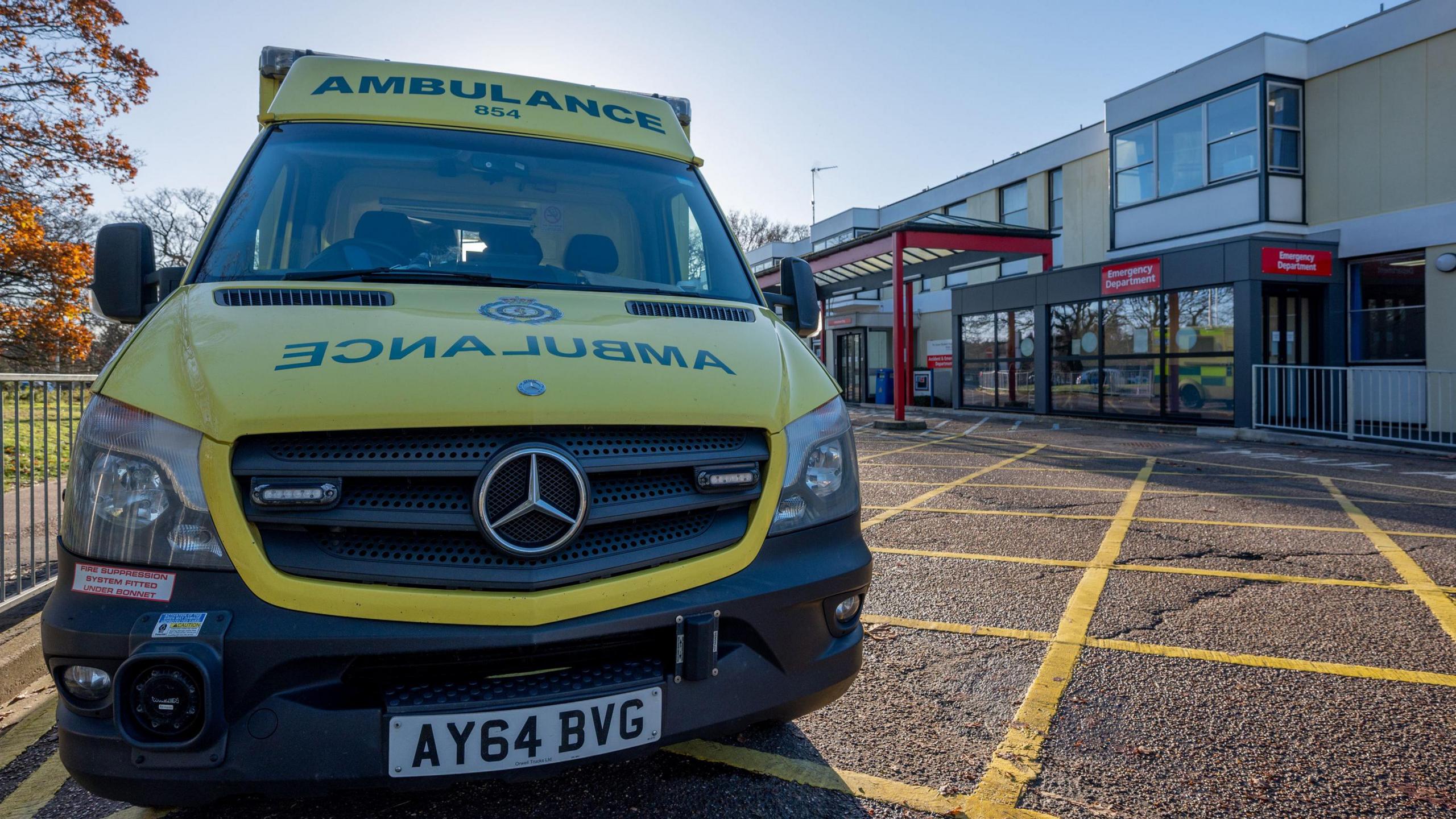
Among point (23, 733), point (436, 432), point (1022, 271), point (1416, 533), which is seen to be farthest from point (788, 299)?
point (1022, 271)

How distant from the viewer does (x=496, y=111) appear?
10.4ft

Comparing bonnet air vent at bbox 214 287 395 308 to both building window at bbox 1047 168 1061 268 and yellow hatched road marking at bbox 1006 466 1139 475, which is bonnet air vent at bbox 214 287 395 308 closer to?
yellow hatched road marking at bbox 1006 466 1139 475

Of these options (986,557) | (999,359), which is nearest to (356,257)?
(986,557)

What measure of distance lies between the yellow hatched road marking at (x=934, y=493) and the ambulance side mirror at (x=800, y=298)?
1906mm

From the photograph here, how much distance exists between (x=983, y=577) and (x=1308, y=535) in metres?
2.94

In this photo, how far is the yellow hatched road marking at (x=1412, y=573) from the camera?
13.0ft

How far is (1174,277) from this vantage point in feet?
48.2

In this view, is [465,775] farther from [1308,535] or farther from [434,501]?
[1308,535]

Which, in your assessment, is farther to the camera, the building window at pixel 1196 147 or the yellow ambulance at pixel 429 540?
the building window at pixel 1196 147

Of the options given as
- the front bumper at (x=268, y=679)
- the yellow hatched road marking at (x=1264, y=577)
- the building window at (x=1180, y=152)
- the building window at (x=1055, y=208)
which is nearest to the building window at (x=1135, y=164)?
the building window at (x=1180, y=152)

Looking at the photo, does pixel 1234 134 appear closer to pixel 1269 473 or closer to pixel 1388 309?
pixel 1388 309

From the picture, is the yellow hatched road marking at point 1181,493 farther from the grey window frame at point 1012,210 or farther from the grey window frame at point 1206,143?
the grey window frame at point 1012,210

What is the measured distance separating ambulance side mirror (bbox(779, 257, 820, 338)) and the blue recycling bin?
817 inches

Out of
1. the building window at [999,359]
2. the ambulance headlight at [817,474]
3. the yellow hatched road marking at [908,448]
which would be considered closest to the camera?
the ambulance headlight at [817,474]
